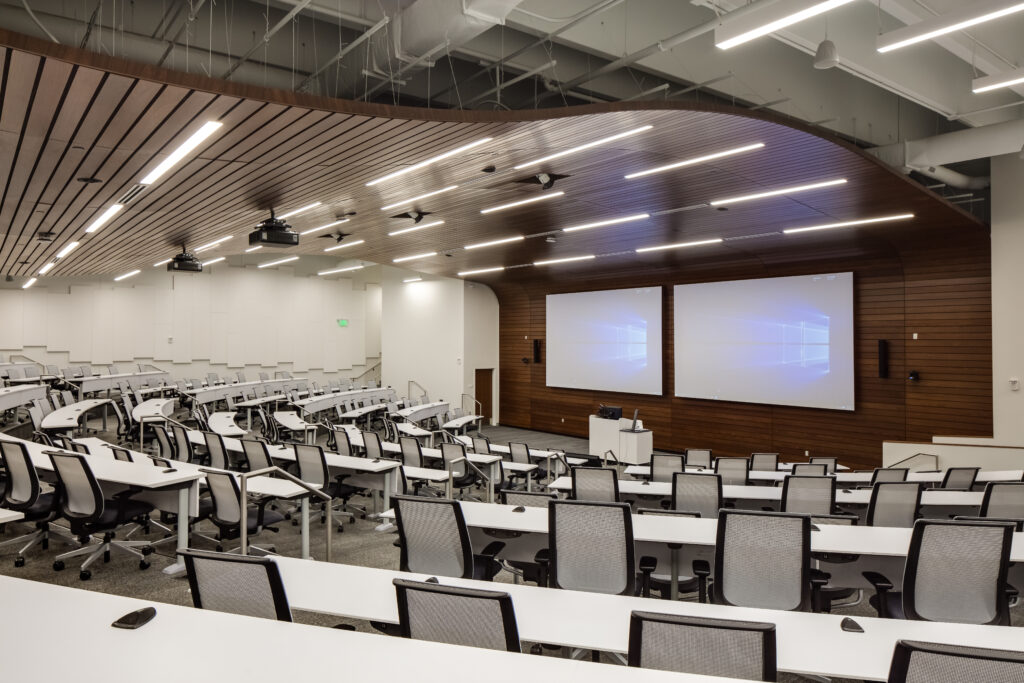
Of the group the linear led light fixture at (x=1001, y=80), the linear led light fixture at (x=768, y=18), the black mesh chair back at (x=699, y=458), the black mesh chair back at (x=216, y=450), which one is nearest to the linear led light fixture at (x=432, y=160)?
the linear led light fixture at (x=768, y=18)

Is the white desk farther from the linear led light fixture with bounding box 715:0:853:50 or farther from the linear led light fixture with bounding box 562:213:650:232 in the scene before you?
the linear led light fixture with bounding box 562:213:650:232

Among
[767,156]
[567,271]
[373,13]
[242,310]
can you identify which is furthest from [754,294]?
[242,310]

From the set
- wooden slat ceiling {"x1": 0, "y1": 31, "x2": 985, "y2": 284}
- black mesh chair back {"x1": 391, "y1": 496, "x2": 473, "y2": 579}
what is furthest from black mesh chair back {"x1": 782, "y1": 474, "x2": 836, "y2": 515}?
wooden slat ceiling {"x1": 0, "y1": 31, "x2": 985, "y2": 284}

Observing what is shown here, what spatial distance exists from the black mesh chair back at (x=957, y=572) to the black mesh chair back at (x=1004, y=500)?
2197 mm

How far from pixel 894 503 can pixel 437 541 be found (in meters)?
3.74

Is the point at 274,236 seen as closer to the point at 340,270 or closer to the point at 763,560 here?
the point at 763,560

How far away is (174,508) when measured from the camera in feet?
19.9

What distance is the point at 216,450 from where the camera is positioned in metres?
7.45

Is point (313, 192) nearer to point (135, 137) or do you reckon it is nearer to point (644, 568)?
point (135, 137)

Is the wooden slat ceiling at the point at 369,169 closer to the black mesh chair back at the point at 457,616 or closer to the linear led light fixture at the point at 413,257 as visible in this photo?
the linear led light fixture at the point at 413,257

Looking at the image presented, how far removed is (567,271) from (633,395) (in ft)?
11.7

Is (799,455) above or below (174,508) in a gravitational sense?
below

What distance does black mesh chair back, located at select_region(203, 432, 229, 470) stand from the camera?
23.9 ft

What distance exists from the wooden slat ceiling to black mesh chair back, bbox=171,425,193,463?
9.61ft
